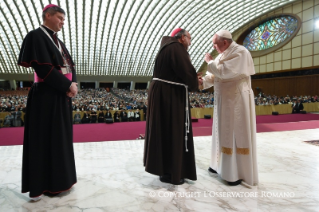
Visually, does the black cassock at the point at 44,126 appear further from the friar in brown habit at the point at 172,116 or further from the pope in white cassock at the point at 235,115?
the pope in white cassock at the point at 235,115

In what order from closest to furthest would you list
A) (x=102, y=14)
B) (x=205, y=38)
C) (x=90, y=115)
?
(x=90, y=115), (x=102, y=14), (x=205, y=38)

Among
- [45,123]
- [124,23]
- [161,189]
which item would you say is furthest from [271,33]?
[45,123]

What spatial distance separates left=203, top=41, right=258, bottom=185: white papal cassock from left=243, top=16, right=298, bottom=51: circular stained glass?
28.0 meters

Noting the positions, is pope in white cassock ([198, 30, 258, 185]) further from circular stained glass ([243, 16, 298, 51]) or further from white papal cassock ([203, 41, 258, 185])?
circular stained glass ([243, 16, 298, 51])

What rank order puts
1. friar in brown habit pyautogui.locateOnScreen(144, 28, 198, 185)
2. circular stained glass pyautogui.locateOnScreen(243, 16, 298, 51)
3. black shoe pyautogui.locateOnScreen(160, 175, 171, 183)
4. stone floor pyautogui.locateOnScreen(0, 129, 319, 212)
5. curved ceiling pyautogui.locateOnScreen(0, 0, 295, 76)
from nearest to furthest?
1. stone floor pyautogui.locateOnScreen(0, 129, 319, 212)
2. friar in brown habit pyautogui.locateOnScreen(144, 28, 198, 185)
3. black shoe pyautogui.locateOnScreen(160, 175, 171, 183)
4. circular stained glass pyautogui.locateOnScreen(243, 16, 298, 51)
5. curved ceiling pyautogui.locateOnScreen(0, 0, 295, 76)

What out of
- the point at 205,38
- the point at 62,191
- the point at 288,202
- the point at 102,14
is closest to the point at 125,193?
the point at 62,191

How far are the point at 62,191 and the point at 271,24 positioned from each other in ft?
107

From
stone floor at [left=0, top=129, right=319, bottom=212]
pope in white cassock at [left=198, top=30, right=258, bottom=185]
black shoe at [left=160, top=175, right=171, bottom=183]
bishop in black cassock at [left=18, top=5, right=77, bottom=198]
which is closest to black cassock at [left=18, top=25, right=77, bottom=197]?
bishop in black cassock at [left=18, top=5, right=77, bottom=198]

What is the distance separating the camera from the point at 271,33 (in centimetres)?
2770

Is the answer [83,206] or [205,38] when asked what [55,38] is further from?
[205,38]

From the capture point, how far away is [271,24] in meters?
28.1

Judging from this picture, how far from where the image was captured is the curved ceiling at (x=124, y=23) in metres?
27.7

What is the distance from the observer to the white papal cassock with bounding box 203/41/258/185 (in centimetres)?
262

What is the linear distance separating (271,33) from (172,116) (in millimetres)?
30646
